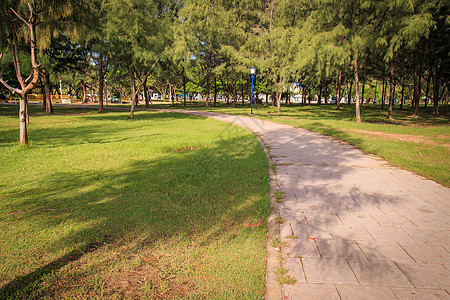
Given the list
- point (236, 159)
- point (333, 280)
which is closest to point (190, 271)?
point (333, 280)

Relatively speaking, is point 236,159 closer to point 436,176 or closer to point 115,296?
point 436,176

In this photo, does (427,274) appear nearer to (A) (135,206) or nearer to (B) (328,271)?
(B) (328,271)

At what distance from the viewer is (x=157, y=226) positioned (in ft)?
11.7

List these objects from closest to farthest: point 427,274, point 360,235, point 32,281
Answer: point 32,281 → point 427,274 → point 360,235

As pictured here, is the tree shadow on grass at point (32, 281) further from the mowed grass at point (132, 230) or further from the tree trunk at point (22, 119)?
the tree trunk at point (22, 119)

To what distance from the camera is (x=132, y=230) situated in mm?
3451

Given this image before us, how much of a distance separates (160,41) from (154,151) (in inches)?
472

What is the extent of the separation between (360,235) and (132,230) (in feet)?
9.92

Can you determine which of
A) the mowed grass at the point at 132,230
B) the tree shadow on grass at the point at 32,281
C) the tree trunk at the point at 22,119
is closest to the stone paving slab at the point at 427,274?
the mowed grass at the point at 132,230

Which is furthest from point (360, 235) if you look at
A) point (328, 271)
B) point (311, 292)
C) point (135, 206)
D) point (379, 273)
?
point (135, 206)

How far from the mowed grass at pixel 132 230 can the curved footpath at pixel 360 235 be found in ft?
1.31

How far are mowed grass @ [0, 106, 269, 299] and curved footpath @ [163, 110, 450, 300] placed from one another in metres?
0.40

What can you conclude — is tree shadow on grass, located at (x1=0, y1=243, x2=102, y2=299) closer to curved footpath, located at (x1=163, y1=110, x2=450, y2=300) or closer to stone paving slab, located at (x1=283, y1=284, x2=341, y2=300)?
curved footpath, located at (x1=163, y1=110, x2=450, y2=300)

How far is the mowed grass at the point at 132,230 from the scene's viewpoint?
2.50 metres
